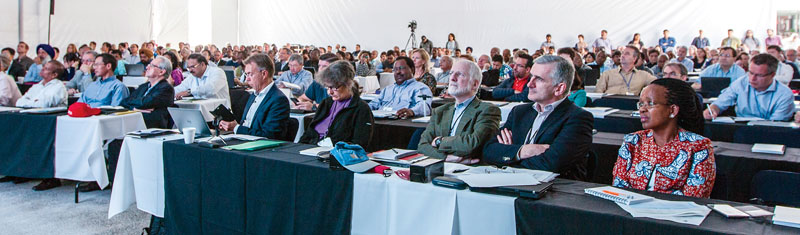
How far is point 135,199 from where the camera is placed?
3.24 meters

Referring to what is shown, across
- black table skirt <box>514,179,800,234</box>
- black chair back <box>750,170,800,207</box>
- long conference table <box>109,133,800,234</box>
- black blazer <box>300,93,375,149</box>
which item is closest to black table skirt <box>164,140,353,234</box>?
long conference table <box>109,133,800,234</box>

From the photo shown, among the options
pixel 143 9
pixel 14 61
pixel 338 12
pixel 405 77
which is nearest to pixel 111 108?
pixel 405 77

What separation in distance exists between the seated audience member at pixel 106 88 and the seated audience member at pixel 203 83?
0.81 meters

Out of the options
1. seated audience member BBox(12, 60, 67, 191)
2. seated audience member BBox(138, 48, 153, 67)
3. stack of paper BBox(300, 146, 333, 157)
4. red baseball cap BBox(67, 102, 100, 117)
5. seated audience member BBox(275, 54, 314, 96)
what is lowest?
stack of paper BBox(300, 146, 333, 157)

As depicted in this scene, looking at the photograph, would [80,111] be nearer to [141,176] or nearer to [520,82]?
[141,176]

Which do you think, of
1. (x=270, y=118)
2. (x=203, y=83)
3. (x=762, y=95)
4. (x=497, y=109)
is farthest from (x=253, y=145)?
(x=762, y=95)

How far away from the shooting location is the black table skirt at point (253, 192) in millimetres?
2352

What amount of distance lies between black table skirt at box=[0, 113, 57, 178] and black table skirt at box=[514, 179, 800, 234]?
385cm

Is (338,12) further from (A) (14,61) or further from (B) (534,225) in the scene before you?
(B) (534,225)

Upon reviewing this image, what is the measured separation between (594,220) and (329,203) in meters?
1.08

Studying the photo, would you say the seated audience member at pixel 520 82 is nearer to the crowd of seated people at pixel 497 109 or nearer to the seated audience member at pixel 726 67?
the crowd of seated people at pixel 497 109

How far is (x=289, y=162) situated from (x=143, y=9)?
Answer: 18.0 meters

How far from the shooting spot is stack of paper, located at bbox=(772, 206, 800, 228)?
5.09ft

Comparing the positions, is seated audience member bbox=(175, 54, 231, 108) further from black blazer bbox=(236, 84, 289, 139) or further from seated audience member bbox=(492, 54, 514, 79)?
seated audience member bbox=(492, 54, 514, 79)
